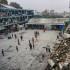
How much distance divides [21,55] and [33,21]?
1760 inches

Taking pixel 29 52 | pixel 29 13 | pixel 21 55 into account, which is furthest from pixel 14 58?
pixel 29 13

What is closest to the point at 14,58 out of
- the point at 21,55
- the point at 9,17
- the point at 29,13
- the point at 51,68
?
the point at 21,55

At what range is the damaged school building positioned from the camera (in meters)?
65.8

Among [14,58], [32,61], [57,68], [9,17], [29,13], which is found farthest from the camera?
[29,13]

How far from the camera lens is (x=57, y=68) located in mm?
21469

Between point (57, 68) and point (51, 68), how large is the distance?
1235 millimetres

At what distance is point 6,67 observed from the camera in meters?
27.1

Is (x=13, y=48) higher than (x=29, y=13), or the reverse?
(x=29, y=13)

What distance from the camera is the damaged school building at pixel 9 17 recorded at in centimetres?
6581

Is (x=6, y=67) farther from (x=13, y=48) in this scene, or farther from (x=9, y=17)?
(x=9, y=17)

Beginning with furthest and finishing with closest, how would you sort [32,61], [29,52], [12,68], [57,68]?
1. [29,52]
2. [32,61]
3. [12,68]
4. [57,68]

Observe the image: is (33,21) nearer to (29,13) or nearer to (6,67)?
(29,13)

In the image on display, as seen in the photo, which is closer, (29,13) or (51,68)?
(51,68)

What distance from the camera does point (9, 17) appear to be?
71875mm
